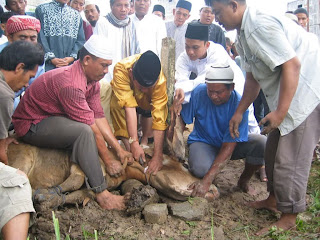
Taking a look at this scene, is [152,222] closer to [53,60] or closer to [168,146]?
[168,146]

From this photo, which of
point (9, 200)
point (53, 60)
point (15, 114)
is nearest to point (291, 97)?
point (9, 200)

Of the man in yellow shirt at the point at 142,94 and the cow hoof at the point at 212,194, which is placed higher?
the man in yellow shirt at the point at 142,94

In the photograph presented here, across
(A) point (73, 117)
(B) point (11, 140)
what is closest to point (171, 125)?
(A) point (73, 117)

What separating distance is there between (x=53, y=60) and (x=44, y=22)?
0.66m

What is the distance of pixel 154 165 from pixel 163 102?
2.75 feet

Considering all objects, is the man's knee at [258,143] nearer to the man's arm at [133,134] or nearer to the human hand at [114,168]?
the man's arm at [133,134]

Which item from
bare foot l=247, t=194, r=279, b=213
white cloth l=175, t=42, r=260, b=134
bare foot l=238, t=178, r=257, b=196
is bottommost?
bare foot l=238, t=178, r=257, b=196

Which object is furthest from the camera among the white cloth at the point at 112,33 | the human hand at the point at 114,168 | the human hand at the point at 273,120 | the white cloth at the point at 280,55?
the white cloth at the point at 112,33

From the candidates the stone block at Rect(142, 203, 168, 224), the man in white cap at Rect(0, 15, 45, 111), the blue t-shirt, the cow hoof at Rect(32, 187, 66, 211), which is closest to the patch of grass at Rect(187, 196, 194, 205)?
the stone block at Rect(142, 203, 168, 224)

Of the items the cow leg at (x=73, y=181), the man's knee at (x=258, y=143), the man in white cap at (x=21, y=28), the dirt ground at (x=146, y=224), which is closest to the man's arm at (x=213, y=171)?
the dirt ground at (x=146, y=224)

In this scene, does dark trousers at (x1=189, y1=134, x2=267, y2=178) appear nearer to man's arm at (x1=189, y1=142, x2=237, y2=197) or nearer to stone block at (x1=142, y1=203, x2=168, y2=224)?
man's arm at (x1=189, y1=142, x2=237, y2=197)

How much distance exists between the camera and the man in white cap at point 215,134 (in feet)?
13.2

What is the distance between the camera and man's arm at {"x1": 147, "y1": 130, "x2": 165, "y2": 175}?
4188mm

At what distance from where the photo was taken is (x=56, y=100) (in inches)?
146
